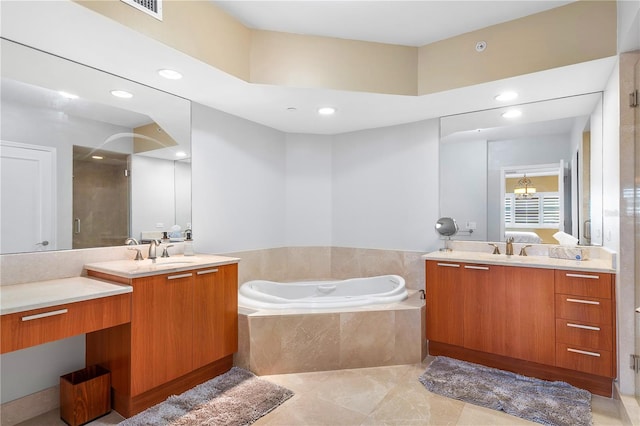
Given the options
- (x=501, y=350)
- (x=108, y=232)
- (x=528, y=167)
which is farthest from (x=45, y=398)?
(x=528, y=167)

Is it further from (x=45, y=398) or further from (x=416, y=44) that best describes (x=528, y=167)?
(x=45, y=398)

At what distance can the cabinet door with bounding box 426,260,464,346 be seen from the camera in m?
2.80

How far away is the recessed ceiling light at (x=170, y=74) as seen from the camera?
2311 millimetres

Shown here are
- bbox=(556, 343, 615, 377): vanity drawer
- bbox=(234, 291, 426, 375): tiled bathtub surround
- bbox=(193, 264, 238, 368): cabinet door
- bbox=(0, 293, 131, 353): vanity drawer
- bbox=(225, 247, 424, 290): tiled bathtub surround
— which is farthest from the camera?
bbox=(225, 247, 424, 290): tiled bathtub surround

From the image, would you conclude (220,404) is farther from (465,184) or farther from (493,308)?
(465,184)

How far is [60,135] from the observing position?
2191 mm

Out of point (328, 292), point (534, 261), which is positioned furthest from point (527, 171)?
point (328, 292)

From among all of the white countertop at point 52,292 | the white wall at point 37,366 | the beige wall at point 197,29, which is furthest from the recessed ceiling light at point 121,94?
the white wall at point 37,366

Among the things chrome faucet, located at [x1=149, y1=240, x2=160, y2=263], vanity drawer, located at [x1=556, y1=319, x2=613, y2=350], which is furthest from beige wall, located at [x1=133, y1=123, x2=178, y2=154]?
vanity drawer, located at [x1=556, y1=319, x2=613, y2=350]

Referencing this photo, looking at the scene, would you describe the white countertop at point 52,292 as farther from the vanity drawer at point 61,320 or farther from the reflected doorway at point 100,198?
the reflected doorway at point 100,198

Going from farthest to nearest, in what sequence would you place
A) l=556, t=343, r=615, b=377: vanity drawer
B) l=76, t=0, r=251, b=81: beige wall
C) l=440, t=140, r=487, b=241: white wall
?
l=440, t=140, r=487, b=241: white wall
l=556, t=343, r=615, b=377: vanity drawer
l=76, t=0, r=251, b=81: beige wall

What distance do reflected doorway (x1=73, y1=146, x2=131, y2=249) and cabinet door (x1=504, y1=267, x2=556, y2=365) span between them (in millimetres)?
2978

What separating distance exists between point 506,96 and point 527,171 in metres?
0.75

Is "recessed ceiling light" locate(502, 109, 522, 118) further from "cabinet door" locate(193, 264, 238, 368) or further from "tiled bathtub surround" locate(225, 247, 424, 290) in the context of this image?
"cabinet door" locate(193, 264, 238, 368)
